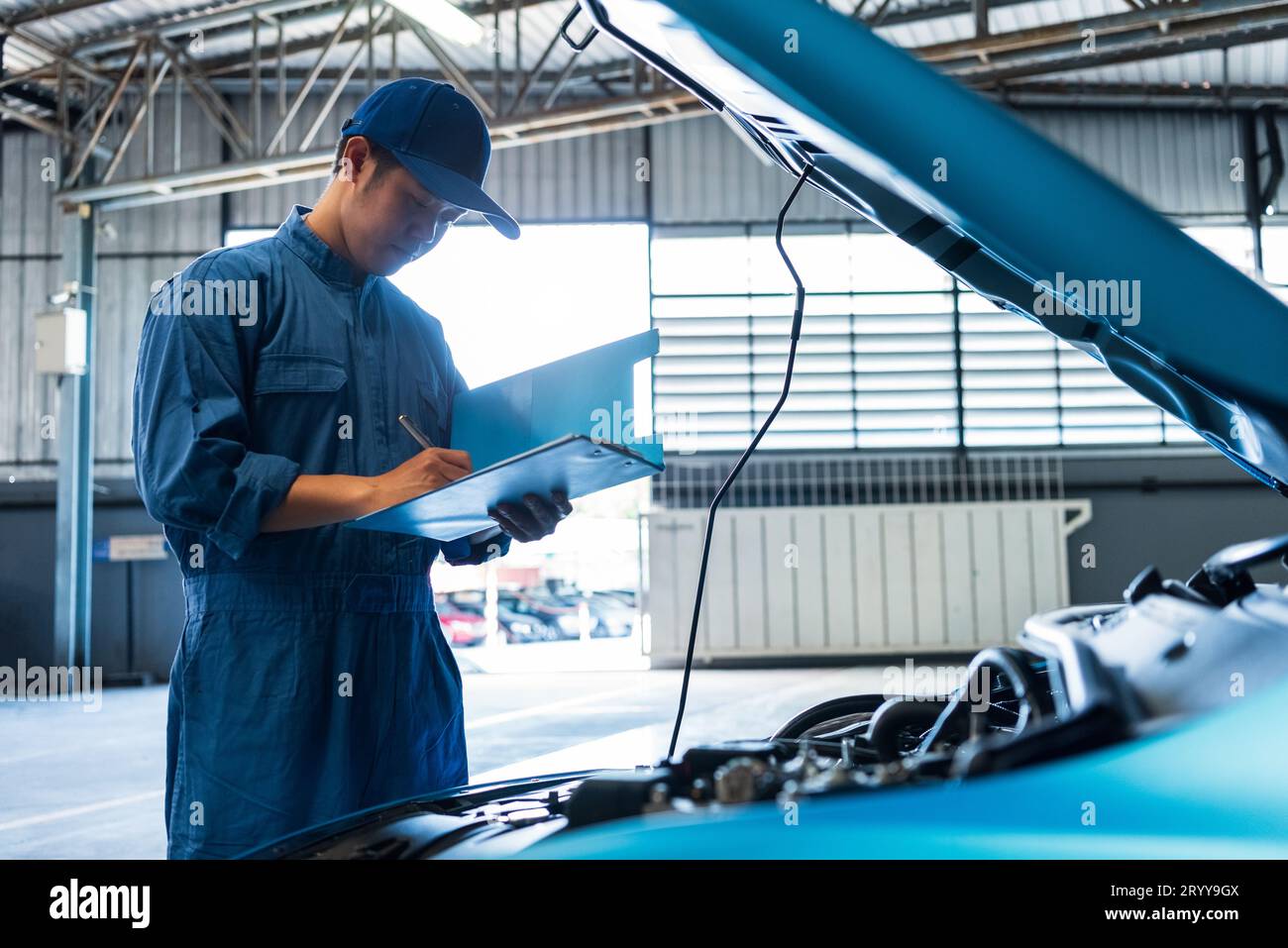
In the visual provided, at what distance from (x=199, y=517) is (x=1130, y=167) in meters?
11.2

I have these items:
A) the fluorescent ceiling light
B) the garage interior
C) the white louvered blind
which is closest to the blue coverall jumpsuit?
the fluorescent ceiling light

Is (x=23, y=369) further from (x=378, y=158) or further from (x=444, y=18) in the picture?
(x=378, y=158)

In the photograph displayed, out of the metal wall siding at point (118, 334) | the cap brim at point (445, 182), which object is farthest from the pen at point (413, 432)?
the metal wall siding at point (118, 334)

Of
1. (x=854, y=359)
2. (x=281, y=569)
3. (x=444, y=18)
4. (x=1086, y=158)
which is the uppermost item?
(x=1086, y=158)

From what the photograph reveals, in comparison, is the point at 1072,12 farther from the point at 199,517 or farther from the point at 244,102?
the point at 199,517

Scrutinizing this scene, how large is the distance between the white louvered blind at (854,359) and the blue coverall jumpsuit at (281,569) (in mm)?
8462

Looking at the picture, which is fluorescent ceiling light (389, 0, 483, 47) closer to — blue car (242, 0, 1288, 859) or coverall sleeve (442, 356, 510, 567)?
coverall sleeve (442, 356, 510, 567)


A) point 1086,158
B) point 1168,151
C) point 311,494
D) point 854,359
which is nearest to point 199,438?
point 311,494

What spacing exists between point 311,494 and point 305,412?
8.7 inches

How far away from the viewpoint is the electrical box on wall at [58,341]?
885cm

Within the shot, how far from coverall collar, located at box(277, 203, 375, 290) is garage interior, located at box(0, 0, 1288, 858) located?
7.72m

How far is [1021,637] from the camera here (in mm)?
1214

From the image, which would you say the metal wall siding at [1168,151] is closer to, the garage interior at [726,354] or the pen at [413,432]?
the garage interior at [726,354]
